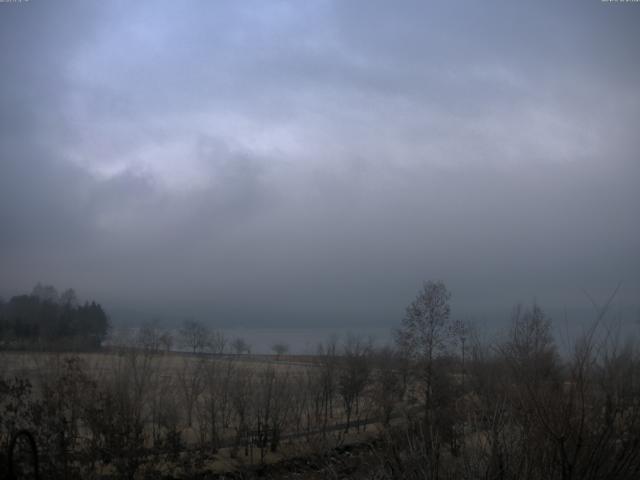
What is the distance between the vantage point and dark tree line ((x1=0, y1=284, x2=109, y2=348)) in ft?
104

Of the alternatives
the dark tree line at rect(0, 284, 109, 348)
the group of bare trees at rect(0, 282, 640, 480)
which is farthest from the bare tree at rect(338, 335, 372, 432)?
the dark tree line at rect(0, 284, 109, 348)

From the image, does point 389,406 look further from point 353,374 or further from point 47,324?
Answer: point 47,324

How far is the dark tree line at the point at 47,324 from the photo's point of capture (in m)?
31.7

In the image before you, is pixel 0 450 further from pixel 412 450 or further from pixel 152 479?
pixel 412 450

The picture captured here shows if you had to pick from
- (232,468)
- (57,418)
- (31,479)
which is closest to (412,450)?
(31,479)

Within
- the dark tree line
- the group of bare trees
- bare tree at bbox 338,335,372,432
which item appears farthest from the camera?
bare tree at bbox 338,335,372,432

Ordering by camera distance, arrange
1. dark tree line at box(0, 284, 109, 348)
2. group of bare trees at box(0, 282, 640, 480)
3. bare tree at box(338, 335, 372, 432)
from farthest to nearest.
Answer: bare tree at box(338, 335, 372, 432) → dark tree line at box(0, 284, 109, 348) → group of bare trees at box(0, 282, 640, 480)

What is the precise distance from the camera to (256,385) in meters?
34.9

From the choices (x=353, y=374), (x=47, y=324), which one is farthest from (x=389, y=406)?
(x=47, y=324)

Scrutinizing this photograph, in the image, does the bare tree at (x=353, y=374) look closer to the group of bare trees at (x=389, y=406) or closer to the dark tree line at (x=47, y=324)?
the group of bare trees at (x=389, y=406)

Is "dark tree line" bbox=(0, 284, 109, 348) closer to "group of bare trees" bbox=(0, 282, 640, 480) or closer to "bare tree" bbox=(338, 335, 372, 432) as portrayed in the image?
"group of bare trees" bbox=(0, 282, 640, 480)

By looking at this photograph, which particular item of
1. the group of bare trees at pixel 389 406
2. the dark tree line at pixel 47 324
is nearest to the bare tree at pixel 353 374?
the group of bare trees at pixel 389 406

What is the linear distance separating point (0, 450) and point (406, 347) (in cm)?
3618

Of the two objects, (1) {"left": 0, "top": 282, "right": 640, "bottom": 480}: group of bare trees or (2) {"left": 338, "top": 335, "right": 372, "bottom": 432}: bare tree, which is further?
(2) {"left": 338, "top": 335, "right": 372, "bottom": 432}: bare tree
